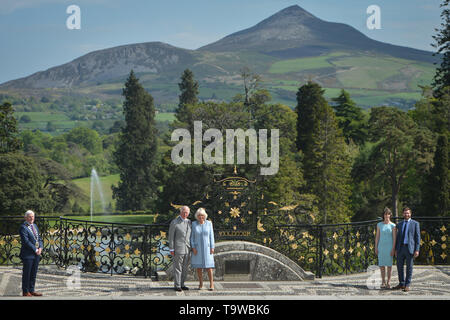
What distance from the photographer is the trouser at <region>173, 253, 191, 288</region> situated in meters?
11.9

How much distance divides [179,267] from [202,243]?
2.13 feet

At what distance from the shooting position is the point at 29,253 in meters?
11.6

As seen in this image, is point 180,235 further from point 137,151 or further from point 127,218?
point 137,151

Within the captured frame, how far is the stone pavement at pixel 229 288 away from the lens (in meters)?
11.5

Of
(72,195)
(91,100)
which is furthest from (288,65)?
(72,195)

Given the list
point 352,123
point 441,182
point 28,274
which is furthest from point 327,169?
point 28,274

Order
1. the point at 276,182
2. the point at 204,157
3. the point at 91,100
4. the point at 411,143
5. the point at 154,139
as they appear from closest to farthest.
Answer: the point at 276,182
the point at 204,157
the point at 411,143
the point at 154,139
the point at 91,100

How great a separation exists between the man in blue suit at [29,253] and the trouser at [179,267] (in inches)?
101

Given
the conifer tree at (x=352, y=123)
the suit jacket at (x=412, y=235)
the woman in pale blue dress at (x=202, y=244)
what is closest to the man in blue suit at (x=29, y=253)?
the woman in pale blue dress at (x=202, y=244)

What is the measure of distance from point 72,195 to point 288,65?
145 m

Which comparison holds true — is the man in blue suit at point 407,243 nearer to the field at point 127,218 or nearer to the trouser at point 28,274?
the trouser at point 28,274

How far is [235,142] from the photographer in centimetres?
4603

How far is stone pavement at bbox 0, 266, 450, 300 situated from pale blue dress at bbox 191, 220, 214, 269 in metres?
0.56

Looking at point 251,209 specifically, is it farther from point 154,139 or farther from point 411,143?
point 154,139
